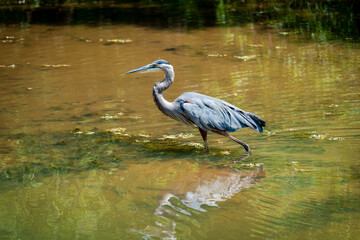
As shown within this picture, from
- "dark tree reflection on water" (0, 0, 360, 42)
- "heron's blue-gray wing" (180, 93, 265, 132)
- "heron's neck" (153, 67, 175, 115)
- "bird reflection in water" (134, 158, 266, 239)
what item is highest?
"dark tree reflection on water" (0, 0, 360, 42)

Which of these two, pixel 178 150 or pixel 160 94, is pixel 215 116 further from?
pixel 160 94

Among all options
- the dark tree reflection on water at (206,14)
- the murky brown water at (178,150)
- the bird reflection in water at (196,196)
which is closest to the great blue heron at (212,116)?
the murky brown water at (178,150)

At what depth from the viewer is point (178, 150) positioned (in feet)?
21.5

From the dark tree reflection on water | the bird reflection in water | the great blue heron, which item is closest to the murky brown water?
the bird reflection in water

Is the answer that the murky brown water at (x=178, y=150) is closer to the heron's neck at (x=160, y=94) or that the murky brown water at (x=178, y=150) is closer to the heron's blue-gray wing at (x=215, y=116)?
the heron's blue-gray wing at (x=215, y=116)

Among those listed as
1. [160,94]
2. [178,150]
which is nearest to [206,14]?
[160,94]

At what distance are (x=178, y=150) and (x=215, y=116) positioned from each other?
2.17ft

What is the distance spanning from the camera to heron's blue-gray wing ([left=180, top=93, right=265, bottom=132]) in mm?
6336

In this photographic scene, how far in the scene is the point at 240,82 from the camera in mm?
9555

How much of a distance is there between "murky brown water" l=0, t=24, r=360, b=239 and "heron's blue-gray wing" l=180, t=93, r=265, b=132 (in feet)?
1.09

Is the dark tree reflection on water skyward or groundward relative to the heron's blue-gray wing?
skyward

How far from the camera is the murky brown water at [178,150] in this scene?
456 cm

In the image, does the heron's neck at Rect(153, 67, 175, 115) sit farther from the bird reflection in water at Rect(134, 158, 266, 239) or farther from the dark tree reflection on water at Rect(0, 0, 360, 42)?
the dark tree reflection on water at Rect(0, 0, 360, 42)

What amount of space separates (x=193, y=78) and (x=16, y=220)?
5826 millimetres
